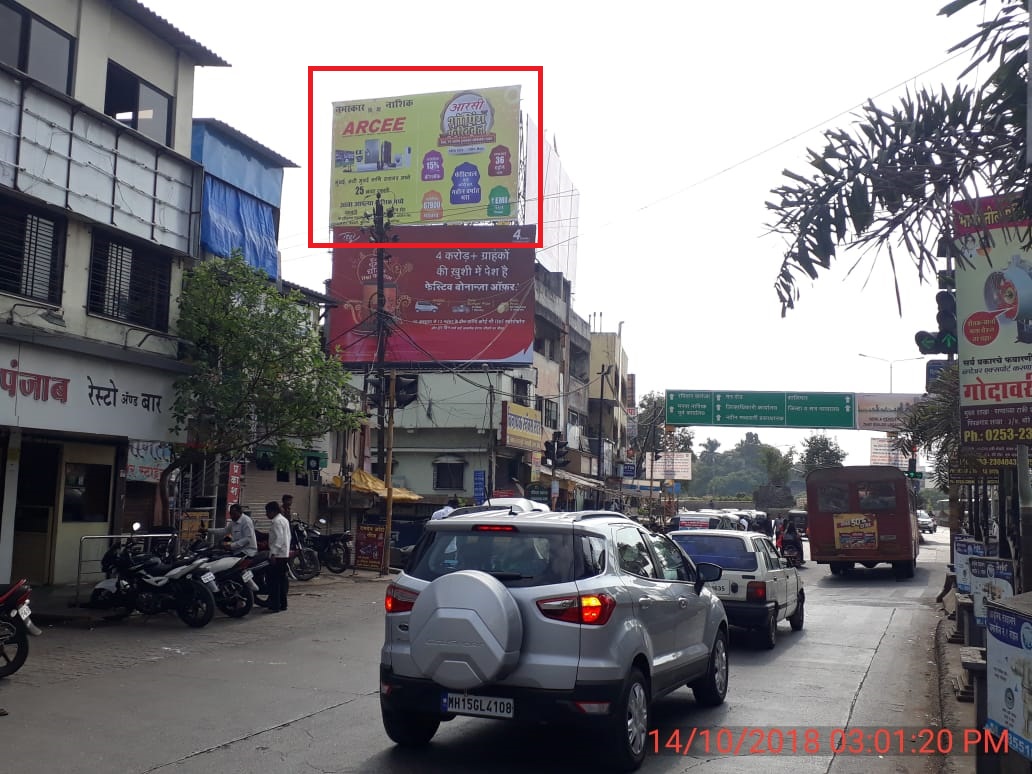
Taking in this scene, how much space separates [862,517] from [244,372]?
18.7 metres

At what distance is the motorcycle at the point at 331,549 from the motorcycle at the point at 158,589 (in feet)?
31.1

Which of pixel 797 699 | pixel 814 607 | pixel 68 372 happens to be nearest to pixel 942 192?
pixel 797 699

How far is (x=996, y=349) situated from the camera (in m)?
12.1

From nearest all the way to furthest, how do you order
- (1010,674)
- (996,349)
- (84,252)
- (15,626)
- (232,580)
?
(1010,674), (15,626), (996,349), (232,580), (84,252)

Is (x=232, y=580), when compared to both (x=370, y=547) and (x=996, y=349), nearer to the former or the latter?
(x=370, y=547)

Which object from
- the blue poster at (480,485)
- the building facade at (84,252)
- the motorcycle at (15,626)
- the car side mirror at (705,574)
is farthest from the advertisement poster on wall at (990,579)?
the blue poster at (480,485)

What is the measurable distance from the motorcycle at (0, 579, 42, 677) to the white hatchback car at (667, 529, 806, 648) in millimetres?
8115

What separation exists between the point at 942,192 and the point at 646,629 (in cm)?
367

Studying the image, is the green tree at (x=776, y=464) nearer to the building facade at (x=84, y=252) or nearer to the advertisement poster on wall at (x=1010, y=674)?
the building facade at (x=84, y=252)

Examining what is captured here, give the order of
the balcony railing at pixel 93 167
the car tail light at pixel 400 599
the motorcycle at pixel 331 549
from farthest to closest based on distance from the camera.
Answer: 1. the motorcycle at pixel 331 549
2. the balcony railing at pixel 93 167
3. the car tail light at pixel 400 599

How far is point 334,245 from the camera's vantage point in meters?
40.7

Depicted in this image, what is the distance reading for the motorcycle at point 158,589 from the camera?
529 inches

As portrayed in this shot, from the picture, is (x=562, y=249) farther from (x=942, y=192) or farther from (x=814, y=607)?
(x=942, y=192)

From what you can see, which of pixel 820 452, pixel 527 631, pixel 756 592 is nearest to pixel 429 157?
pixel 756 592
